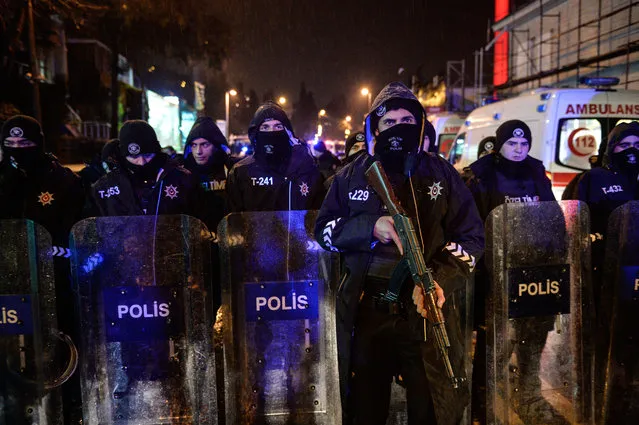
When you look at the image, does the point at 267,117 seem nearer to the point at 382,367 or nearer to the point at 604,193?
the point at 382,367

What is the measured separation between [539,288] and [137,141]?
285cm

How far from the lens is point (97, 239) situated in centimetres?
293

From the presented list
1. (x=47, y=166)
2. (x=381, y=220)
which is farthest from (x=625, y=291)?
(x=47, y=166)

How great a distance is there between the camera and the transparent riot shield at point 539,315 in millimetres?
3037

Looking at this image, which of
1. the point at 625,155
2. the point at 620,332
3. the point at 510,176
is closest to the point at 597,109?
the point at 625,155

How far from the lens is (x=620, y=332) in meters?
3.36

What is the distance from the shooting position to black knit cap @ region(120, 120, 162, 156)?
3875mm

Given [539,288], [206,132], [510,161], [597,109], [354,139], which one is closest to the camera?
[539,288]

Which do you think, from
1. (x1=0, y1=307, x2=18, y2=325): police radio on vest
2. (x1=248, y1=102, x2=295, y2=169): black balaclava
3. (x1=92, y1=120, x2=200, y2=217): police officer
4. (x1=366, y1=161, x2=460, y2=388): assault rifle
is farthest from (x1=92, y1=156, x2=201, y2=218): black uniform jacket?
(x1=366, y1=161, x2=460, y2=388): assault rifle

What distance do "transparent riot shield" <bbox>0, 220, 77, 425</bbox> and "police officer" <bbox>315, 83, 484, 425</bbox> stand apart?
5.08 feet

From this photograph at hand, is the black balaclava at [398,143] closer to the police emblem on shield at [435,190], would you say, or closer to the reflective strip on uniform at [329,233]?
the police emblem on shield at [435,190]

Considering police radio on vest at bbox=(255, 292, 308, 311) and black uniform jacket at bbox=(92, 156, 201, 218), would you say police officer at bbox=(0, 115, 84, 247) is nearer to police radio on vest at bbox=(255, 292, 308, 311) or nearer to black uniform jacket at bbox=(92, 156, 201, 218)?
black uniform jacket at bbox=(92, 156, 201, 218)

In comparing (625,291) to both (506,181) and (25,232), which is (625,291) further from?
(25,232)

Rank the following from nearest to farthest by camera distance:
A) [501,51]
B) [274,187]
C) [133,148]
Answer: [133,148] → [274,187] → [501,51]
